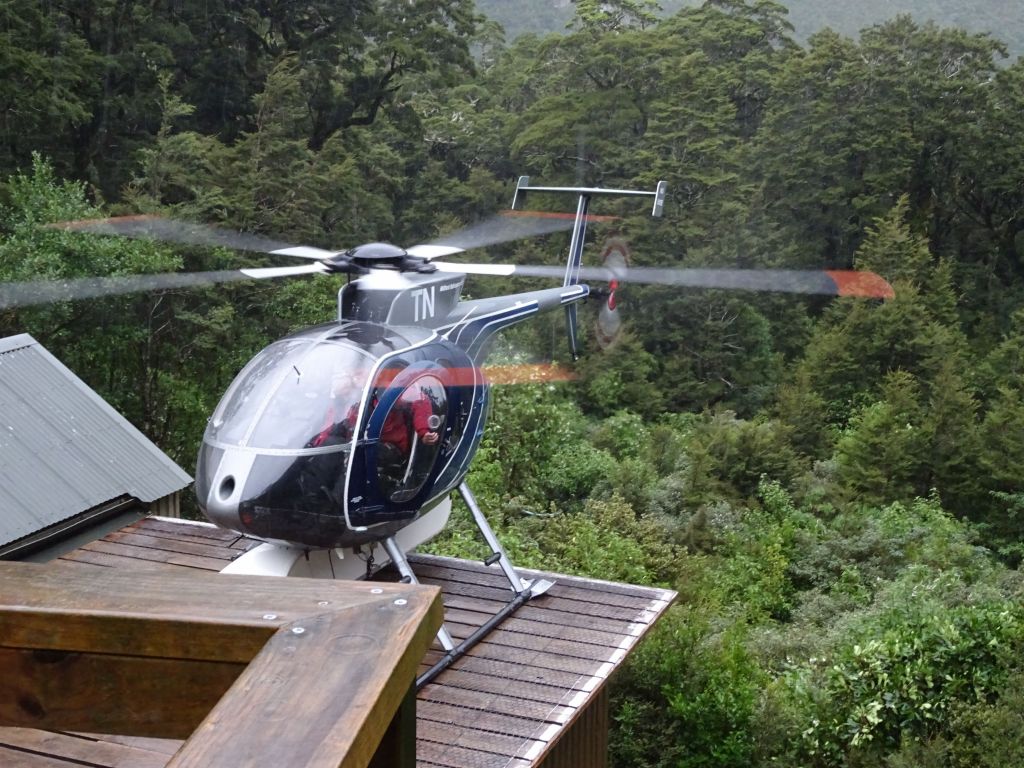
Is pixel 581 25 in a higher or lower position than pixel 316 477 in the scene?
higher

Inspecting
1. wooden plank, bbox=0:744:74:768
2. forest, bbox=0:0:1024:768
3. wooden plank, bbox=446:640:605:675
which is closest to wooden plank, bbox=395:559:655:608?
→ wooden plank, bbox=446:640:605:675

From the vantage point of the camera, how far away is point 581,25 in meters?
28.6

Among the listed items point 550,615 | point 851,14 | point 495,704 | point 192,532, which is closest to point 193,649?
point 495,704

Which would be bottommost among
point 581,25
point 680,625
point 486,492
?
point 486,492

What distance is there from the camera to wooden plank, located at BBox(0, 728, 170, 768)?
3266mm

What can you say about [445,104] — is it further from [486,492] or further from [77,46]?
[486,492]

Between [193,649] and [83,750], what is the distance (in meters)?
2.73

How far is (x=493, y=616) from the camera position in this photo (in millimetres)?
5652

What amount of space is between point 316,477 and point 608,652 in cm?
161

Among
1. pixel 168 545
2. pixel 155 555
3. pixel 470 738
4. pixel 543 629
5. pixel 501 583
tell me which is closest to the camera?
pixel 470 738

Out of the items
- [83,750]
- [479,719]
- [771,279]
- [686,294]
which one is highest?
[771,279]

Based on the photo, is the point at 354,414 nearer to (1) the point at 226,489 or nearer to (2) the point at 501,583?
(1) the point at 226,489

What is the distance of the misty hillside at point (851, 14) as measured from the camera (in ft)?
126

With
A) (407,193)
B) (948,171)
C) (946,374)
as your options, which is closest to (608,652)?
(946,374)
